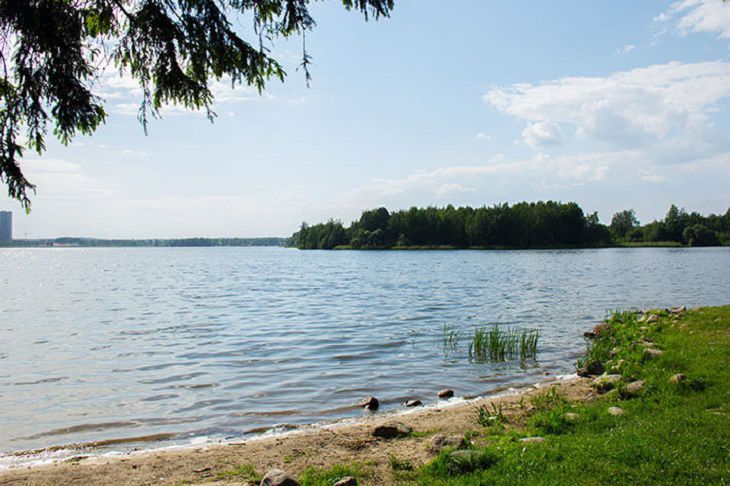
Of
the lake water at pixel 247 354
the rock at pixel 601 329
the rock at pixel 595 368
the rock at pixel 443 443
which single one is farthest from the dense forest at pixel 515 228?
the rock at pixel 443 443

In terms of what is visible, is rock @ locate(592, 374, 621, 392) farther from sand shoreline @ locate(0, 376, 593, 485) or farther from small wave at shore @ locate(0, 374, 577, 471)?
small wave at shore @ locate(0, 374, 577, 471)

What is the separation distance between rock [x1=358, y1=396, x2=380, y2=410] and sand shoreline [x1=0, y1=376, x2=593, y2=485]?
1.37 metres

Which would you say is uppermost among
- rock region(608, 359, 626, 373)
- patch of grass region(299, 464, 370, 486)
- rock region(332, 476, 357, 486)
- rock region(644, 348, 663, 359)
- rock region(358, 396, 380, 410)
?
rock region(644, 348, 663, 359)

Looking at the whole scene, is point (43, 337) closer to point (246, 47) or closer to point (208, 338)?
point (208, 338)

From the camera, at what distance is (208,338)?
21.1m

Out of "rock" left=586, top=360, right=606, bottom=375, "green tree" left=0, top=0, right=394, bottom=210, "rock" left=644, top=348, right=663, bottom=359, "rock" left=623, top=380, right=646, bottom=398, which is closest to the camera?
"green tree" left=0, top=0, right=394, bottom=210

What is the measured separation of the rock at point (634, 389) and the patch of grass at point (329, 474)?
5808mm

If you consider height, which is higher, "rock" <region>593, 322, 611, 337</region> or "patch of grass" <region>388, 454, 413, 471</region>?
"patch of grass" <region>388, 454, 413, 471</region>

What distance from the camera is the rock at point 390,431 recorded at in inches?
344

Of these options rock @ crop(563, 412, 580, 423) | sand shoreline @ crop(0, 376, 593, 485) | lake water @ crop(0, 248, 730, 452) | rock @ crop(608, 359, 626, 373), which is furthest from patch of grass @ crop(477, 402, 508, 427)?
rock @ crop(608, 359, 626, 373)

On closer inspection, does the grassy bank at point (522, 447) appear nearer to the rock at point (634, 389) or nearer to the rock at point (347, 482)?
the rock at point (634, 389)

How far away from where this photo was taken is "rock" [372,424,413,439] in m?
8.73

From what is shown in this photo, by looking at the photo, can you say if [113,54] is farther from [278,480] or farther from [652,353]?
[652,353]

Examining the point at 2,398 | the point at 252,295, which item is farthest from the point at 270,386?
the point at 252,295
